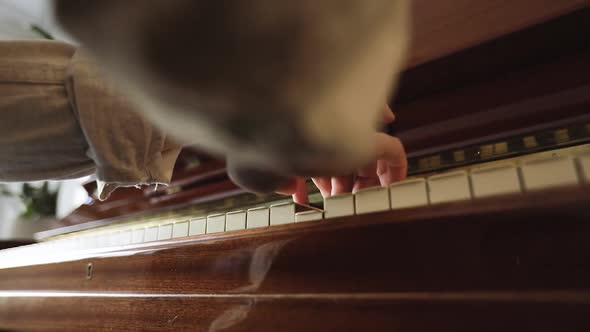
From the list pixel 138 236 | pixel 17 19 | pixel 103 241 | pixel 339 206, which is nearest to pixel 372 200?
pixel 339 206

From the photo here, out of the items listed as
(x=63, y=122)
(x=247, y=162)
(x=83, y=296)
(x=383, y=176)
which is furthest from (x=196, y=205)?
(x=247, y=162)

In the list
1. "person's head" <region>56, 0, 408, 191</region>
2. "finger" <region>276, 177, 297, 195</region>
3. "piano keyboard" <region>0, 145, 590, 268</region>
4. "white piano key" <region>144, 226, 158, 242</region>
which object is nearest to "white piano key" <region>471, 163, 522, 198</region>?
"piano keyboard" <region>0, 145, 590, 268</region>

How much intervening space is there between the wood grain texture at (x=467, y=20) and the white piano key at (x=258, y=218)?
0.34 metres

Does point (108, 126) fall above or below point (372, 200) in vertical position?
above

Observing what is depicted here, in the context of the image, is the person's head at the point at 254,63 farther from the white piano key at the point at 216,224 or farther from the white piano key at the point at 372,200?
the white piano key at the point at 216,224

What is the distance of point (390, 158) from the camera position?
513 mm

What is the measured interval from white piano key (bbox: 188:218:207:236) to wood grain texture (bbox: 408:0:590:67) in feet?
1.48

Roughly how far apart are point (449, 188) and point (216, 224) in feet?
1.28

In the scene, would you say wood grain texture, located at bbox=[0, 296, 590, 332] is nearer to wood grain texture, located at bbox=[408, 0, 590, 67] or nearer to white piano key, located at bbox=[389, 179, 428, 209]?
white piano key, located at bbox=[389, 179, 428, 209]

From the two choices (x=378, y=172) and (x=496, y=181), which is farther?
(x=378, y=172)

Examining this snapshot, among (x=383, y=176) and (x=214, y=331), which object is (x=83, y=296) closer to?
(x=214, y=331)

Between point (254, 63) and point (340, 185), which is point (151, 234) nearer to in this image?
point (340, 185)

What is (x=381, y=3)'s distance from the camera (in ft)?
0.48

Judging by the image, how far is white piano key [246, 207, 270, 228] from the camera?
579mm
